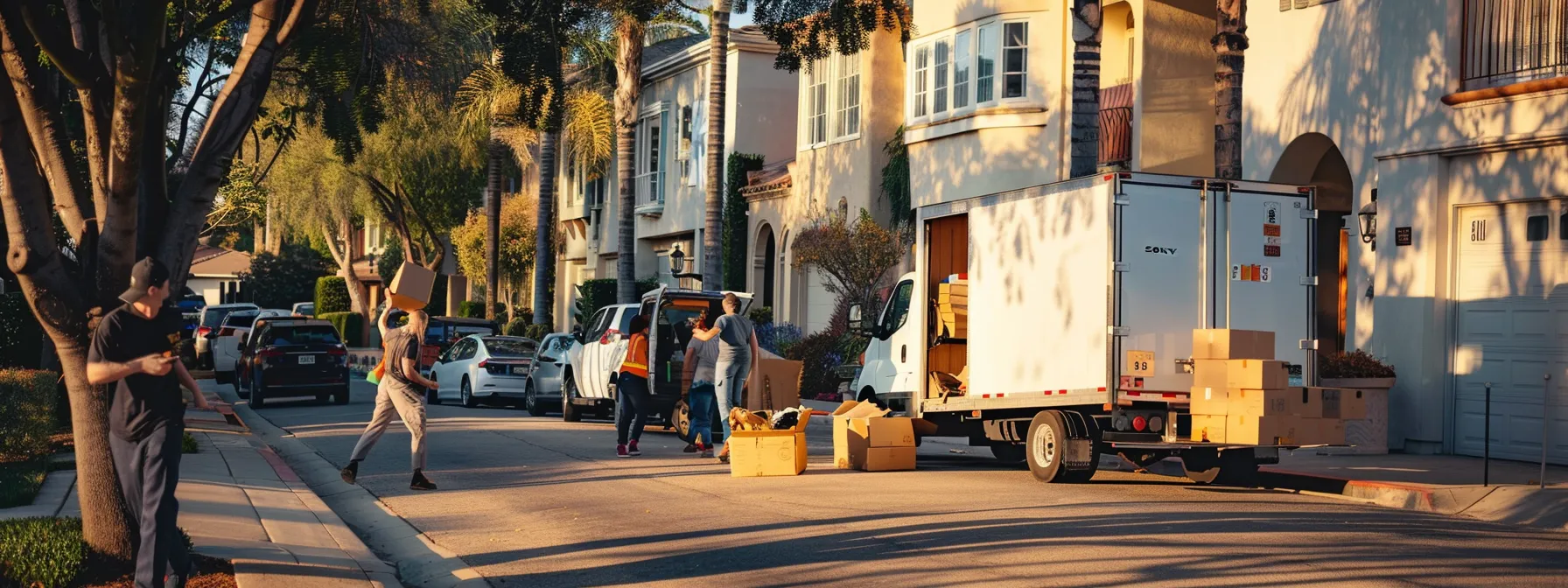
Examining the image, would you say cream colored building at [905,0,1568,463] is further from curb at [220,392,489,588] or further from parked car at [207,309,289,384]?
parked car at [207,309,289,384]

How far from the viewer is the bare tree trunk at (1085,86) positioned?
746 inches

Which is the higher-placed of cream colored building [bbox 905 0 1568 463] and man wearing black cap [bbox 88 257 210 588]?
cream colored building [bbox 905 0 1568 463]

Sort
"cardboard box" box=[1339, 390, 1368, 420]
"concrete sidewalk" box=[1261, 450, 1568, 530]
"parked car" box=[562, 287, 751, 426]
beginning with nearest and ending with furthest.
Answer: "concrete sidewalk" box=[1261, 450, 1568, 530]
"cardboard box" box=[1339, 390, 1368, 420]
"parked car" box=[562, 287, 751, 426]

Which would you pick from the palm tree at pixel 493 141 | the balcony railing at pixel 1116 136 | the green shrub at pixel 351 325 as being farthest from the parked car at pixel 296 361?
the green shrub at pixel 351 325

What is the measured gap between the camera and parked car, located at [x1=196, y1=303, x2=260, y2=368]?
4047 cm

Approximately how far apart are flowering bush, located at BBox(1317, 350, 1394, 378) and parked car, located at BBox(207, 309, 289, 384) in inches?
1035

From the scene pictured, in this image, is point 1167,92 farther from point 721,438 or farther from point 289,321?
point 289,321

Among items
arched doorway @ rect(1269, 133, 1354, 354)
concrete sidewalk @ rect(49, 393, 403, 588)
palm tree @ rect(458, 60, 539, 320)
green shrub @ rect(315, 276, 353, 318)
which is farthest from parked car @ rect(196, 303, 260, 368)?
arched doorway @ rect(1269, 133, 1354, 354)

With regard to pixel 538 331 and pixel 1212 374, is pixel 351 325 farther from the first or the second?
pixel 1212 374

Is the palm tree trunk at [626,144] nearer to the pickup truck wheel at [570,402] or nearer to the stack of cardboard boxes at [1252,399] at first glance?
the pickup truck wheel at [570,402]

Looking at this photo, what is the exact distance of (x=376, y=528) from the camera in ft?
39.2

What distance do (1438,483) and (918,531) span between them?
242 inches

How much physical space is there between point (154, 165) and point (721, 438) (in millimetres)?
12322

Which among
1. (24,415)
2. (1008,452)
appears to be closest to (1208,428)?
(1008,452)
